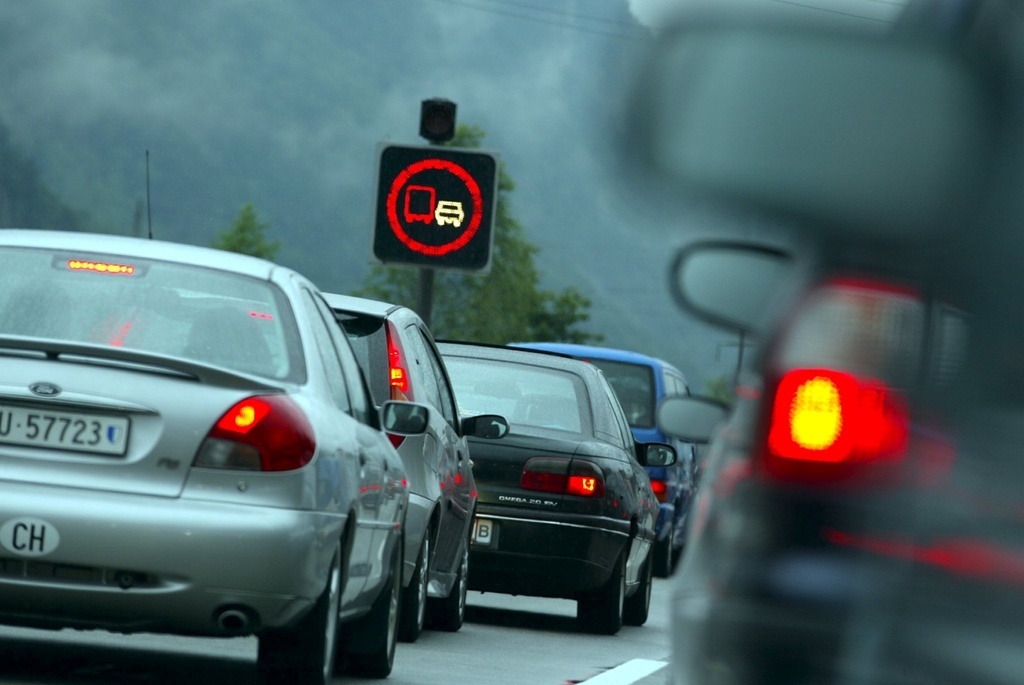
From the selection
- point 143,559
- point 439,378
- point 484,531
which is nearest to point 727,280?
point 143,559

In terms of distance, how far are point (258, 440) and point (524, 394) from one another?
20.0 ft

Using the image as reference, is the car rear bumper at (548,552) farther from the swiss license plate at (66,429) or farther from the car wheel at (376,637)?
the swiss license plate at (66,429)

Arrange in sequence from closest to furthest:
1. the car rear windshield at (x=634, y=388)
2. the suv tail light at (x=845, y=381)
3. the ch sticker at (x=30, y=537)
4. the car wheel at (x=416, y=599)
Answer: the suv tail light at (x=845, y=381)
the ch sticker at (x=30, y=537)
the car wheel at (x=416, y=599)
the car rear windshield at (x=634, y=388)

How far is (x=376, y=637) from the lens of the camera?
825cm

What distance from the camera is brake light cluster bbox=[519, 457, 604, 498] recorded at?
11.8m

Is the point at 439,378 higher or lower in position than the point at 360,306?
lower

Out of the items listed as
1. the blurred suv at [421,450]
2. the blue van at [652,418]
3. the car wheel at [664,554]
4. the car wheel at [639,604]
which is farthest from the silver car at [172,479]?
the car wheel at [664,554]

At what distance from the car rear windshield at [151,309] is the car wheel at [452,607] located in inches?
149

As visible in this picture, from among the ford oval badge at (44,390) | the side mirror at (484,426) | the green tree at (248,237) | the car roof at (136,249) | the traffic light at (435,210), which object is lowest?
the side mirror at (484,426)

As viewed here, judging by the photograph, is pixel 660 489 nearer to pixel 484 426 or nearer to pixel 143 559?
pixel 484 426

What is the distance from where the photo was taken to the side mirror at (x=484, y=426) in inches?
428

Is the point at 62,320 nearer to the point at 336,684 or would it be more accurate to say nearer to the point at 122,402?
the point at 122,402

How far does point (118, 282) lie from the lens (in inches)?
283

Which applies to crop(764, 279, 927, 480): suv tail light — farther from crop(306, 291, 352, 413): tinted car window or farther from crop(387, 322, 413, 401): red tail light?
crop(387, 322, 413, 401): red tail light
